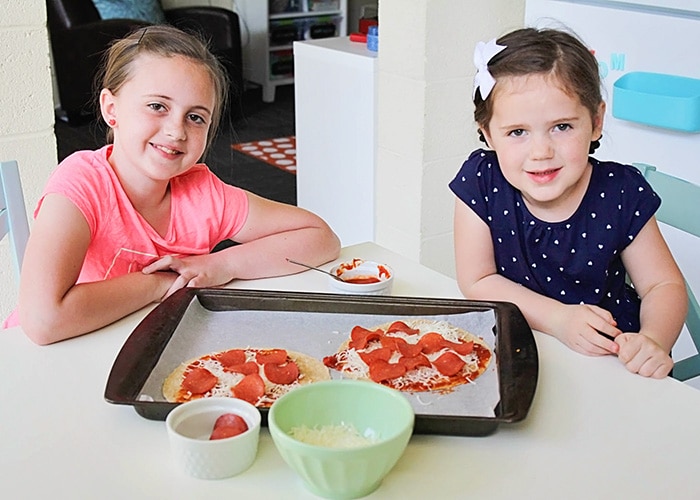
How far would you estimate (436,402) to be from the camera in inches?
39.3

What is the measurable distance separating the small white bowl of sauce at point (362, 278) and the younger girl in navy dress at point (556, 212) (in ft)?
0.43

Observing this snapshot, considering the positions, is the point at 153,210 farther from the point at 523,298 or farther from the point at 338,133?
the point at 338,133

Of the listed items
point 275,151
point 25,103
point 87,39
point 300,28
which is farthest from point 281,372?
point 300,28

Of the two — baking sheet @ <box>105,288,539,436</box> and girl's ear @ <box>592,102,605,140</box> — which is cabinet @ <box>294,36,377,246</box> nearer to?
girl's ear @ <box>592,102,605,140</box>

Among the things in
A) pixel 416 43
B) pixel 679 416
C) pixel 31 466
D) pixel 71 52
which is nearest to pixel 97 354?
pixel 31 466

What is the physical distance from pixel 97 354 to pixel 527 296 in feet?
2.02

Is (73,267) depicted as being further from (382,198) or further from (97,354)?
(382,198)

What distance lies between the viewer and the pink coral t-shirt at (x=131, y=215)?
1.34m

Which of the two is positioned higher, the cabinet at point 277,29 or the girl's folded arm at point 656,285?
the girl's folded arm at point 656,285

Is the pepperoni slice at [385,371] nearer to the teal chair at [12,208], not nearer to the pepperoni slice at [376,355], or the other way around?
the pepperoni slice at [376,355]

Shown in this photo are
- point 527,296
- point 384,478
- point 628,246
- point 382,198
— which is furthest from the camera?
point 382,198

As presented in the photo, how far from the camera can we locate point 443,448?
93cm

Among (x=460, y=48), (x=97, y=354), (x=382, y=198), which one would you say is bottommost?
(x=382, y=198)

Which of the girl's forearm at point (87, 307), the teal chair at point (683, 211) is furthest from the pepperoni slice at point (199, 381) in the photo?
the teal chair at point (683, 211)
